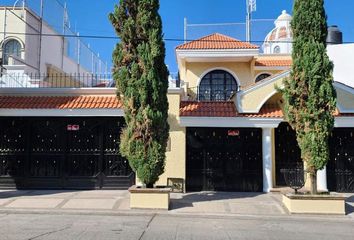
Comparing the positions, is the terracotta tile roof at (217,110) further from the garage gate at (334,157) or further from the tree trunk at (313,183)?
the tree trunk at (313,183)

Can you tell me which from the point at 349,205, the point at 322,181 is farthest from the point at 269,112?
the point at 349,205

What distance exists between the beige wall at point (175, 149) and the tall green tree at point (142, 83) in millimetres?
2885

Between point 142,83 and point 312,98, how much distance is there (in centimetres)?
521

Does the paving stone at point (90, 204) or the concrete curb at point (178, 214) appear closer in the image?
the concrete curb at point (178, 214)

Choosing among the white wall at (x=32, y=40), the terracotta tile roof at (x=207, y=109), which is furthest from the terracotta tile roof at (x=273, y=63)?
the white wall at (x=32, y=40)

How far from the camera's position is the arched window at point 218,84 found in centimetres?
2144

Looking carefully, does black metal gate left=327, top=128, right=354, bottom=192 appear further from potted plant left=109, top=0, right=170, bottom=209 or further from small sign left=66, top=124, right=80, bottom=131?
small sign left=66, top=124, right=80, bottom=131

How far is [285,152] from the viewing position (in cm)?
1572

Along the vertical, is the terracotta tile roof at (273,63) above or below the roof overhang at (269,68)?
above

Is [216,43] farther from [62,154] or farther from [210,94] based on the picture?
[62,154]

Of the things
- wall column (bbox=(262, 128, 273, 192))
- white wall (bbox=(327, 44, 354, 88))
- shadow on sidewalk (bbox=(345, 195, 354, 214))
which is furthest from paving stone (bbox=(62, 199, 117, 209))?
white wall (bbox=(327, 44, 354, 88))

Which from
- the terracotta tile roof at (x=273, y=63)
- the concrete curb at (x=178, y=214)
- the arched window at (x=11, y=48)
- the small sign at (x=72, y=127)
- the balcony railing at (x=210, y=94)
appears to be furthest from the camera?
the arched window at (x=11, y=48)

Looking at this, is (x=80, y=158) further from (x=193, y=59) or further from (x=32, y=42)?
(x=32, y=42)

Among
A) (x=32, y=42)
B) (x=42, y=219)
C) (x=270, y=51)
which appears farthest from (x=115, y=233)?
(x=32, y=42)
